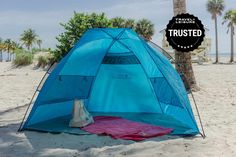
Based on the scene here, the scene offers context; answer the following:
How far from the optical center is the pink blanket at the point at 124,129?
6924 mm

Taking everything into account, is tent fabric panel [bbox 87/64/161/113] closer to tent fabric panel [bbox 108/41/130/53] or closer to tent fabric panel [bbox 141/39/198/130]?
tent fabric panel [bbox 108/41/130/53]

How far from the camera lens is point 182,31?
40.2ft

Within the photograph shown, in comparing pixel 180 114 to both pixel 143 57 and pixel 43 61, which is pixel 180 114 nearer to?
pixel 143 57

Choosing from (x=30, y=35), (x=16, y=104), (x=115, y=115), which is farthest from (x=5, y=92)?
(x=30, y=35)

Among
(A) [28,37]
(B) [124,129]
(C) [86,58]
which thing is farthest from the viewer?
(A) [28,37]

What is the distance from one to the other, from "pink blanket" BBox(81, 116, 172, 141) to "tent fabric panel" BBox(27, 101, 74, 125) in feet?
2.24

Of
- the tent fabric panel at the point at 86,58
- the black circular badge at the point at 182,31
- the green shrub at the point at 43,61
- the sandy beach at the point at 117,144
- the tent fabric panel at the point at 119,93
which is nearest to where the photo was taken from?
the sandy beach at the point at 117,144

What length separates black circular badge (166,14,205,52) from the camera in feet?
39.6

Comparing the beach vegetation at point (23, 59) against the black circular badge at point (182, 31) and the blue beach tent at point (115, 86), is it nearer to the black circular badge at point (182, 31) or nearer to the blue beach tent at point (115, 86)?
the black circular badge at point (182, 31)

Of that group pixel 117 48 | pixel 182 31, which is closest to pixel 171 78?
pixel 117 48

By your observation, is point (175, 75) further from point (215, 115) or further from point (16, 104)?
point (16, 104)

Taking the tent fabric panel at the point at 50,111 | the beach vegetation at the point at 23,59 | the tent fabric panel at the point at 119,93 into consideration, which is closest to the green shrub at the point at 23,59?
the beach vegetation at the point at 23,59

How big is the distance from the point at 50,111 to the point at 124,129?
1.71 meters

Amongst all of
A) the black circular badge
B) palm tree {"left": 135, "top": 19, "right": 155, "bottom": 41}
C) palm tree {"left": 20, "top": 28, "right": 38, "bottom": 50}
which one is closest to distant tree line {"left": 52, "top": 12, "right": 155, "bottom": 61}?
the black circular badge
